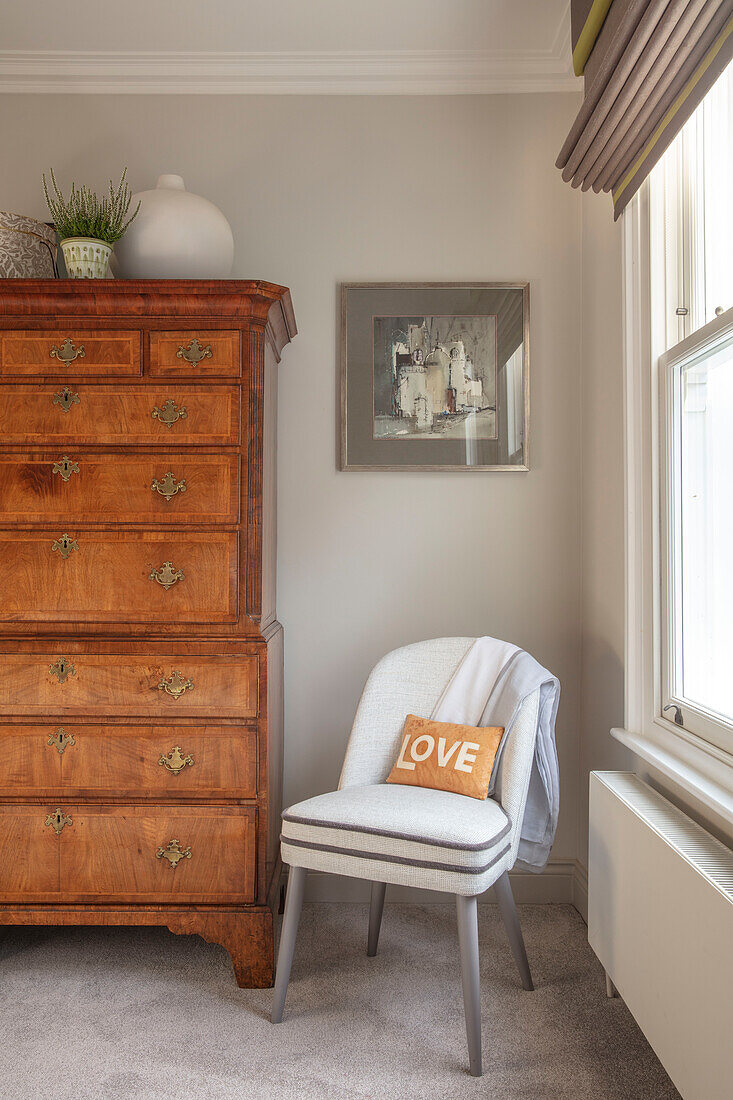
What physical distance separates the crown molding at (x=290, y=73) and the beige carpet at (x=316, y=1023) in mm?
2763

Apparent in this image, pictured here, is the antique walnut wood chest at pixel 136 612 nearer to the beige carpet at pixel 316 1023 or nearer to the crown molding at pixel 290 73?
the beige carpet at pixel 316 1023

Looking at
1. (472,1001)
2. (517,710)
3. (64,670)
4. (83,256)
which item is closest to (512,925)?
(472,1001)

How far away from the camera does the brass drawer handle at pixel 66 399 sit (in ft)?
7.06

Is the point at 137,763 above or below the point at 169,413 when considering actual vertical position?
below

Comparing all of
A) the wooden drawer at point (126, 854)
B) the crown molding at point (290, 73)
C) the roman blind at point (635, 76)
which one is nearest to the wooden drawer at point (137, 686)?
the wooden drawer at point (126, 854)

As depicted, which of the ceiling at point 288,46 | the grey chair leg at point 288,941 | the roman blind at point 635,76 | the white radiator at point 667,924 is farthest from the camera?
the ceiling at point 288,46

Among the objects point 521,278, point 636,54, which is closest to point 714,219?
point 636,54

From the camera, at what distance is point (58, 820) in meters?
2.11

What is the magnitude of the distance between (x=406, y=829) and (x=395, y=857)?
0.07m

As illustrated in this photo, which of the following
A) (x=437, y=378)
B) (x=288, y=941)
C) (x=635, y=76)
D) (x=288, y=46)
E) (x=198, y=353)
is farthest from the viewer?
(x=437, y=378)

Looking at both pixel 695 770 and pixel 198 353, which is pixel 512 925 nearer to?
pixel 695 770

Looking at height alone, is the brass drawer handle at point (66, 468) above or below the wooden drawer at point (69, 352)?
below

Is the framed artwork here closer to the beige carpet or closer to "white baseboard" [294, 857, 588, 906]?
"white baseboard" [294, 857, 588, 906]

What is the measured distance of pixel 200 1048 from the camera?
72.3 inches
